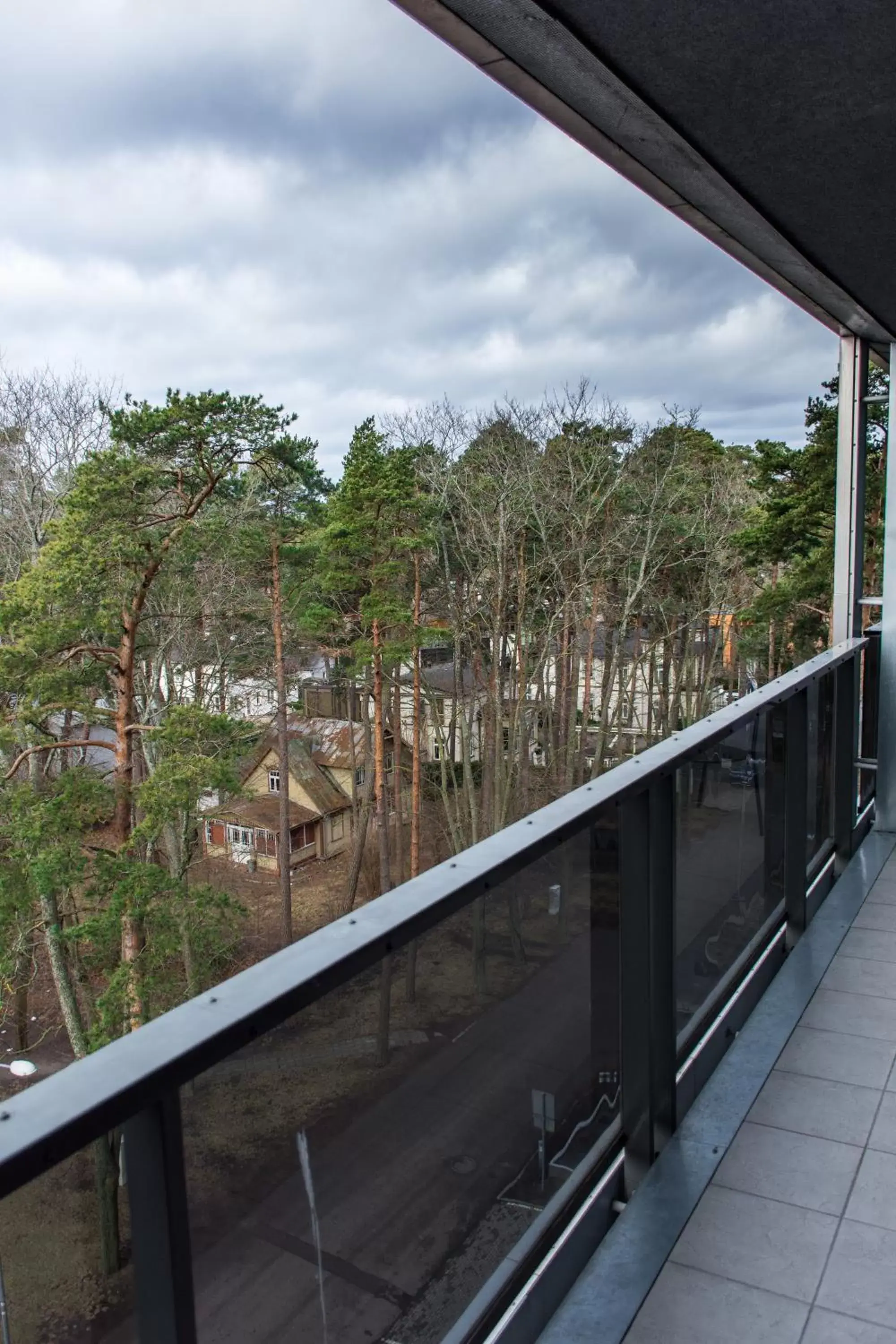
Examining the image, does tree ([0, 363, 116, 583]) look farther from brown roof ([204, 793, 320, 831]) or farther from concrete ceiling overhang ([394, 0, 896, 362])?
concrete ceiling overhang ([394, 0, 896, 362])

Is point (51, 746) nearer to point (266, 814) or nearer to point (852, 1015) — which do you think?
point (266, 814)

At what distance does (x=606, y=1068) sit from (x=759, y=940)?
120 cm

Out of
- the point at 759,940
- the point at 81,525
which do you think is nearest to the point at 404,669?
the point at 81,525

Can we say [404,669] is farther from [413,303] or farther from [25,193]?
[413,303]

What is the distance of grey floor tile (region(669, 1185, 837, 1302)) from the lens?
1.74 metres

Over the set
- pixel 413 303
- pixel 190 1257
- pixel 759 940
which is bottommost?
pixel 759 940

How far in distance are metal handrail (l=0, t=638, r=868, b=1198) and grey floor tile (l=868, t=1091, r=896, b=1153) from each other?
121 cm

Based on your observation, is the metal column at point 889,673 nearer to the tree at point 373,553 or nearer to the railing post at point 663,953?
the railing post at point 663,953

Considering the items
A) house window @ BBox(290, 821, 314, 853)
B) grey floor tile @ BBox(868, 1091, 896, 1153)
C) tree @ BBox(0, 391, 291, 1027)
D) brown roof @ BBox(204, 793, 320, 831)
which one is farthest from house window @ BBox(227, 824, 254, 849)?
grey floor tile @ BBox(868, 1091, 896, 1153)

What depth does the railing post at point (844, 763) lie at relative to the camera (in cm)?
381

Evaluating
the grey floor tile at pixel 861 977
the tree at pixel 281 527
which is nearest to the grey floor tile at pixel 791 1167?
the grey floor tile at pixel 861 977

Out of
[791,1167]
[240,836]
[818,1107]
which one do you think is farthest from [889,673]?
[240,836]

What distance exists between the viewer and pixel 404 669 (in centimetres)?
2086

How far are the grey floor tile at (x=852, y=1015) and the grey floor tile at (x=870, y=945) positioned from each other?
0.97 feet
